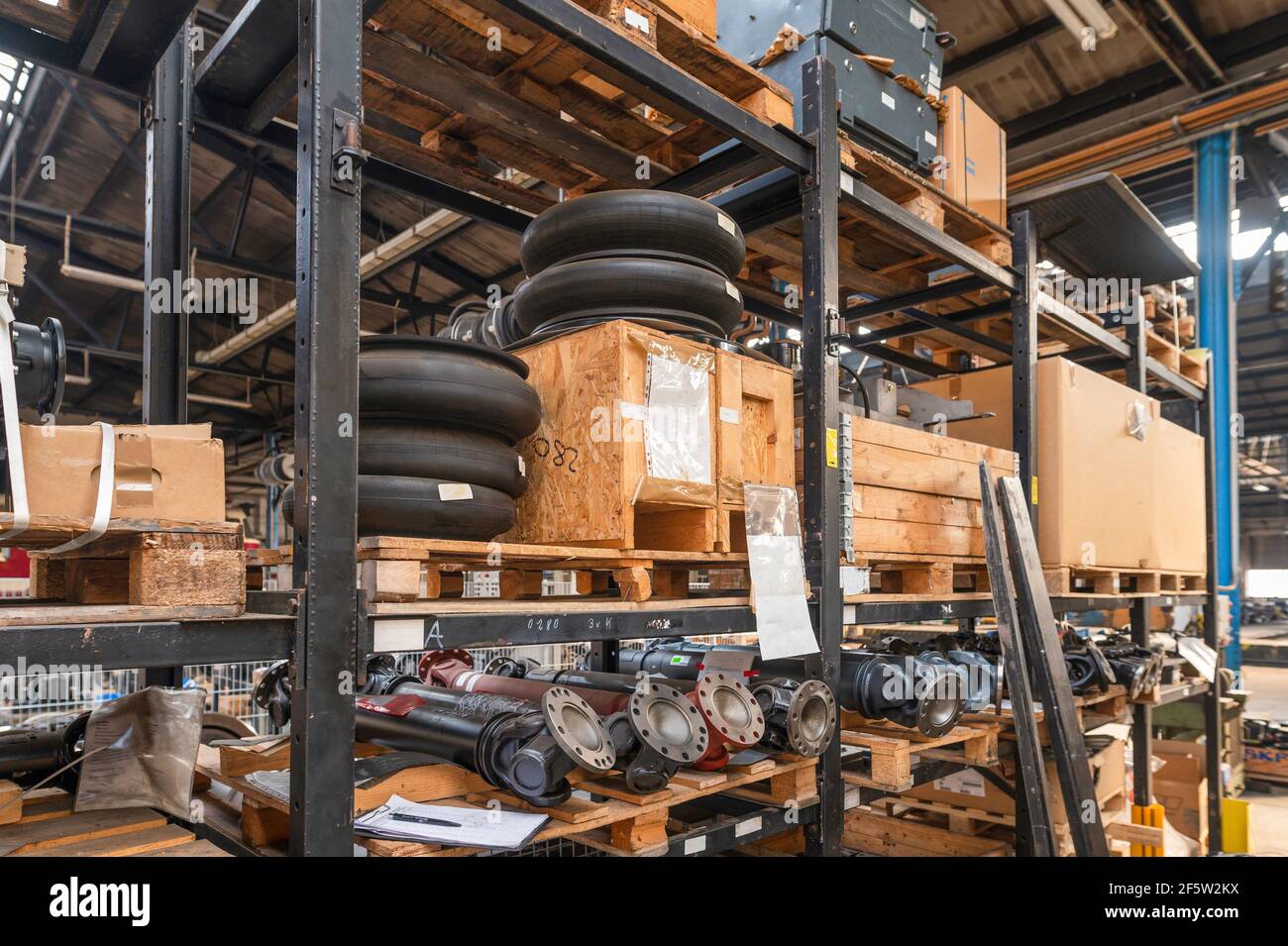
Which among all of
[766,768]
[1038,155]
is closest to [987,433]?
[766,768]

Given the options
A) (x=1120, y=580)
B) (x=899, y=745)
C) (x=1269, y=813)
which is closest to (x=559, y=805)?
(x=899, y=745)

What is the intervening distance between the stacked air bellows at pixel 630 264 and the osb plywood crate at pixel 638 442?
0.21 m

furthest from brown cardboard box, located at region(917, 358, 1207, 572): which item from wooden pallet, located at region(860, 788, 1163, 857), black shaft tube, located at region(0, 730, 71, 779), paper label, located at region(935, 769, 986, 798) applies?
black shaft tube, located at region(0, 730, 71, 779)

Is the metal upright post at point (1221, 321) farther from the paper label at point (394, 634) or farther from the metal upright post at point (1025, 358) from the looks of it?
the paper label at point (394, 634)

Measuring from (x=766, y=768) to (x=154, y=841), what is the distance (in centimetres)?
202

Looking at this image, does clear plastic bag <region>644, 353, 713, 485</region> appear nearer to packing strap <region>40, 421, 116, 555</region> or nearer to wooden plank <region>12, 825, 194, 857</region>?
packing strap <region>40, 421, 116, 555</region>

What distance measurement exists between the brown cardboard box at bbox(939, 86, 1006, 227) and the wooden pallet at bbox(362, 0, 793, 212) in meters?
1.62

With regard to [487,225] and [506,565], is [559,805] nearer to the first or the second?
[506,565]

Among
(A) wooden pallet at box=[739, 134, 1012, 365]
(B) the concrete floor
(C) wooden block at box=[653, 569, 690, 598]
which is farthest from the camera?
(B) the concrete floor

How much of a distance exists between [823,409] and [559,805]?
1889mm

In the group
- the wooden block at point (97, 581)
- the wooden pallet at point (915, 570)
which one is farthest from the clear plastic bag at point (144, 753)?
the wooden pallet at point (915, 570)

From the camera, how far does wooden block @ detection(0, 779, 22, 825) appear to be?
250cm

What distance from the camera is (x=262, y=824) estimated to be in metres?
2.62

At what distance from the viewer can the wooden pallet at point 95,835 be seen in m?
2.27
